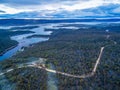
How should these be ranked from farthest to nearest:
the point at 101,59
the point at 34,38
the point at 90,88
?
the point at 34,38 < the point at 101,59 < the point at 90,88

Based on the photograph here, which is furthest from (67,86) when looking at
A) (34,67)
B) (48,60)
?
(48,60)

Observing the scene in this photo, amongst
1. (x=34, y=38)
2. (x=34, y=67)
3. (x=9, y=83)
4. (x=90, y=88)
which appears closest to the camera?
(x=90, y=88)

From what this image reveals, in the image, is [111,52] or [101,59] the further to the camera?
[111,52]

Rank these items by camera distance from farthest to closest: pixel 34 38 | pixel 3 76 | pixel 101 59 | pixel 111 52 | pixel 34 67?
pixel 34 38, pixel 111 52, pixel 101 59, pixel 34 67, pixel 3 76

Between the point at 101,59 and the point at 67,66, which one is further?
the point at 101,59

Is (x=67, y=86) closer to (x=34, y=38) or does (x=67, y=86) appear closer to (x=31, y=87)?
(x=31, y=87)

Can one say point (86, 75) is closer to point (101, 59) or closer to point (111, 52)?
point (101, 59)

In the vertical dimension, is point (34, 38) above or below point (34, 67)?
below

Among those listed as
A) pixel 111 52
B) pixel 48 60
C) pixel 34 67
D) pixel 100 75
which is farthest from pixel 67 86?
pixel 111 52

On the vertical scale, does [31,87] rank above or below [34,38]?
above
